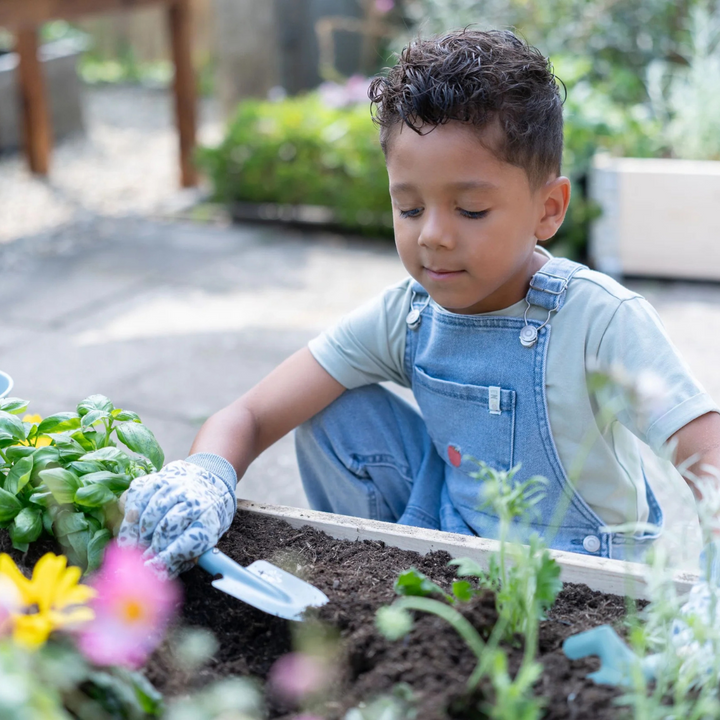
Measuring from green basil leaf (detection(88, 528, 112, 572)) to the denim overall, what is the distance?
2.02 ft

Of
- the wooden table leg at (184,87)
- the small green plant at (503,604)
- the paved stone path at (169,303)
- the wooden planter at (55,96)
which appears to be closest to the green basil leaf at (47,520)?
the small green plant at (503,604)

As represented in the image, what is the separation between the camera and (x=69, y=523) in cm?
132

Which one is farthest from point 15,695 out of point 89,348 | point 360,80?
point 360,80

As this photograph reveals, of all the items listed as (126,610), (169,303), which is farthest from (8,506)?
(169,303)

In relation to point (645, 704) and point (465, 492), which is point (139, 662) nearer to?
point (645, 704)

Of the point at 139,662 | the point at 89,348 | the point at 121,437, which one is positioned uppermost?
the point at 121,437

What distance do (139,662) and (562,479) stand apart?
0.88 m

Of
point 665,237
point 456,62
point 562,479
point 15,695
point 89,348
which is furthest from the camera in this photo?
point 665,237

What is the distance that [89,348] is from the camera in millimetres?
3912

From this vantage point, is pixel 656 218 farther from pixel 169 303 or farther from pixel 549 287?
pixel 549 287

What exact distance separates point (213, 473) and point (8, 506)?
0.32m

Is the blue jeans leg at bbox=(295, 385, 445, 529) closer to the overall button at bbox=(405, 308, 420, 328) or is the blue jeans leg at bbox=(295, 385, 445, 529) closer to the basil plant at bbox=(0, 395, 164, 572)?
the overall button at bbox=(405, 308, 420, 328)

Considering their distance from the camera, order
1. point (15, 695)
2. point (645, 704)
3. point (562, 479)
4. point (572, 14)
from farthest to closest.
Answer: point (572, 14) < point (562, 479) < point (645, 704) < point (15, 695)

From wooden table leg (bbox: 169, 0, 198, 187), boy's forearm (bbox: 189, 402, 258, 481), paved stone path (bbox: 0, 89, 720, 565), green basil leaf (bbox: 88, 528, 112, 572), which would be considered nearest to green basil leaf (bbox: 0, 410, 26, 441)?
green basil leaf (bbox: 88, 528, 112, 572)
